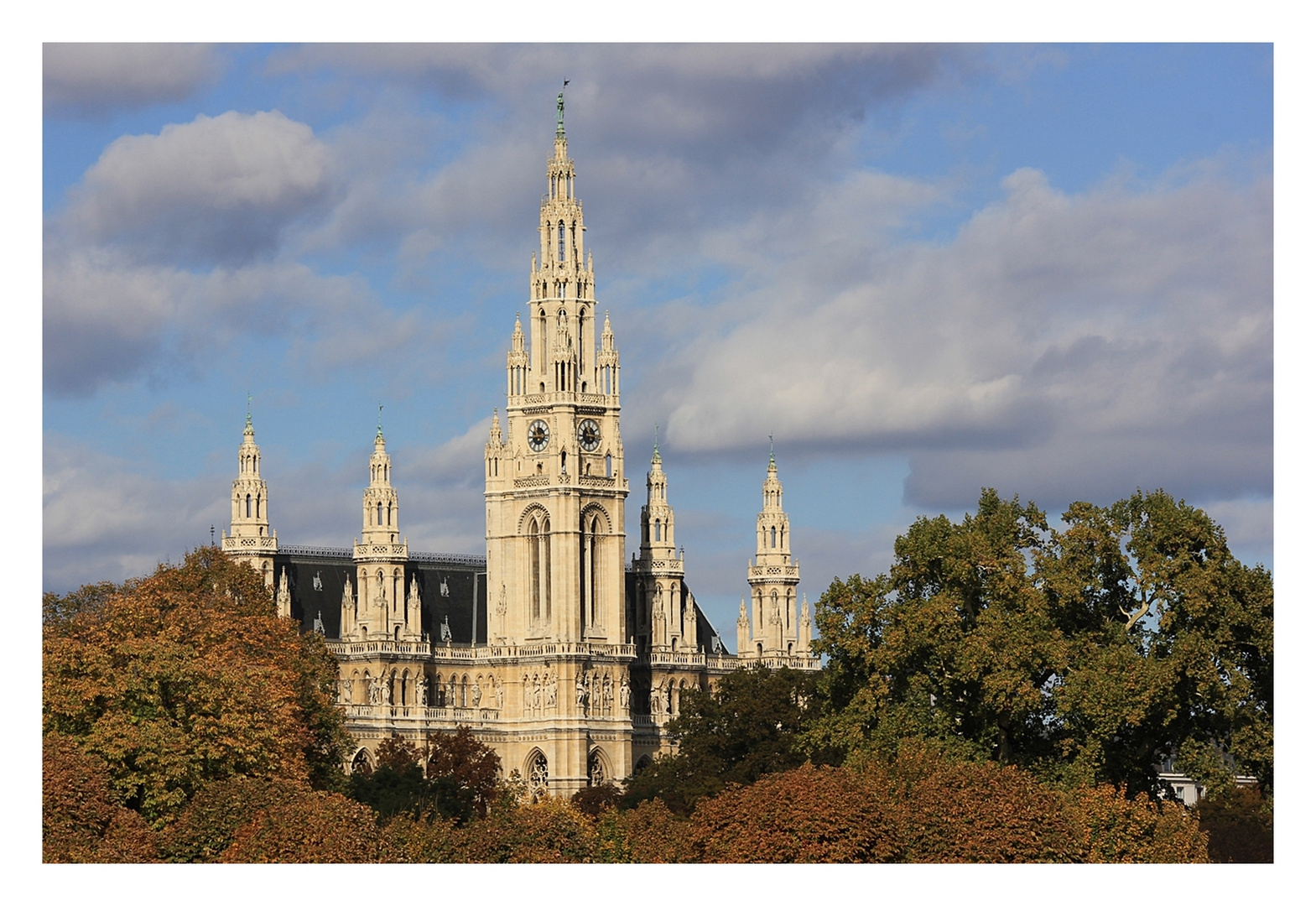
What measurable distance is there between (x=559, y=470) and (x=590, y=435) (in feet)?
14.0

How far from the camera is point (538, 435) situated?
175 meters

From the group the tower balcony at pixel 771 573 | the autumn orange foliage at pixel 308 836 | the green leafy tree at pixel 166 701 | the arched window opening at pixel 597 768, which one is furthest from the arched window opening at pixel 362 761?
the autumn orange foliage at pixel 308 836

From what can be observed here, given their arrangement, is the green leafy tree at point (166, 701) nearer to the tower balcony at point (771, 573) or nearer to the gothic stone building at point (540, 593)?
the gothic stone building at point (540, 593)

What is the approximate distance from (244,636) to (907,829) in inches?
1215

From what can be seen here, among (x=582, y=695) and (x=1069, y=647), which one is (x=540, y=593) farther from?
(x=1069, y=647)

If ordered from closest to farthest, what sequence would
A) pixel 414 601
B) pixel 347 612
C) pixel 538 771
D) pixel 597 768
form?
pixel 538 771 < pixel 597 768 < pixel 347 612 < pixel 414 601

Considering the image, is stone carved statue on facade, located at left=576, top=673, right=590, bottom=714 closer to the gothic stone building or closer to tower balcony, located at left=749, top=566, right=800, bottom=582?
the gothic stone building

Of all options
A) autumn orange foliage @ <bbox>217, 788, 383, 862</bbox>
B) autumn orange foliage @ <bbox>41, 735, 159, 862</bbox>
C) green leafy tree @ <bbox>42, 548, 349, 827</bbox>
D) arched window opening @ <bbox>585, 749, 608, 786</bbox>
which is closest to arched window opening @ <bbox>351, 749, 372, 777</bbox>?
arched window opening @ <bbox>585, 749, 608, 786</bbox>

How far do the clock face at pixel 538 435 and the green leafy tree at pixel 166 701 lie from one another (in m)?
77.2

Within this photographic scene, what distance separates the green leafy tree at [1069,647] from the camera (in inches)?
3430

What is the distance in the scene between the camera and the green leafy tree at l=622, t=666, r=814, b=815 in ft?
391

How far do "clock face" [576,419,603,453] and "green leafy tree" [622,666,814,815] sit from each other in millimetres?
44415

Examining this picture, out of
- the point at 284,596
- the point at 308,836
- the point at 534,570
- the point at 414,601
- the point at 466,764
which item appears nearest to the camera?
the point at 308,836

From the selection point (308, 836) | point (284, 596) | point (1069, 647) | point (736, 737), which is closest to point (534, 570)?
point (284, 596)
